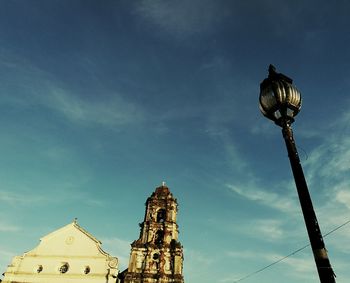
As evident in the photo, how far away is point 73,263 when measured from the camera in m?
28.3

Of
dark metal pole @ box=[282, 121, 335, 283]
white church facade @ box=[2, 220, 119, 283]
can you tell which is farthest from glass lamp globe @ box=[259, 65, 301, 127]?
white church facade @ box=[2, 220, 119, 283]

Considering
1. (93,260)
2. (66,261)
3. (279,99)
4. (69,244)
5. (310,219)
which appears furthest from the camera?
(69,244)

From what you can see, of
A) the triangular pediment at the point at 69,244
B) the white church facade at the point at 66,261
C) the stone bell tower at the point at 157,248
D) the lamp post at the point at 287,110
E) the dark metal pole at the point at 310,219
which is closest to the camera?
the dark metal pole at the point at 310,219

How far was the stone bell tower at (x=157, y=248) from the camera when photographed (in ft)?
91.3

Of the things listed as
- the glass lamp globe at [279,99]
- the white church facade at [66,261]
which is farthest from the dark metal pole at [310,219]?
the white church facade at [66,261]

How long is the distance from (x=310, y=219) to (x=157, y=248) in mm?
28107

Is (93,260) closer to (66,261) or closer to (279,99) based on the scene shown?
(66,261)

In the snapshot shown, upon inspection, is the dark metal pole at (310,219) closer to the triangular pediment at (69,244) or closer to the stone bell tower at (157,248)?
the stone bell tower at (157,248)

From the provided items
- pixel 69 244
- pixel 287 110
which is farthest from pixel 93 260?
pixel 287 110

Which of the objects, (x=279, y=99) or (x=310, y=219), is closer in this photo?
(x=310, y=219)

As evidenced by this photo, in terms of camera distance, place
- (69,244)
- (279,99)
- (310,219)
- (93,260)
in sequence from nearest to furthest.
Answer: (310,219) → (279,99) → (93,260) → (69,244)

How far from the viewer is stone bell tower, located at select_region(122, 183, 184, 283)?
2783 centimetres

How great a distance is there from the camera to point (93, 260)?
1129 inches

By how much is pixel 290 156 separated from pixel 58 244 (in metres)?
30.4
